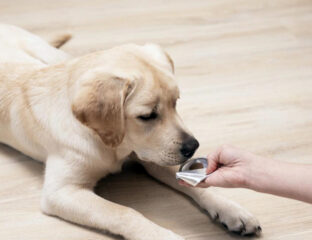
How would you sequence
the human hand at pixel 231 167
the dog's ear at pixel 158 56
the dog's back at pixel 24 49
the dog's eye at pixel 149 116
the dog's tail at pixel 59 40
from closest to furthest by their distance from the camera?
the human hand at pixel 231 167 → the dog's eye at pixel 149 116 → the dog's ear at pixel 158 56 → the dog's back at pixel 24 49 → the dog's tail at pixel 59 40

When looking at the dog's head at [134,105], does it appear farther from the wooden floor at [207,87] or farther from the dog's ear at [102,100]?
the wooden floor at [207,87]

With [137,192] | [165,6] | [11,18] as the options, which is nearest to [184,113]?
[137,192]

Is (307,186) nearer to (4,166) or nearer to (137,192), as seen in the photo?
(137,192)

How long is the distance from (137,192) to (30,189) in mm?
502

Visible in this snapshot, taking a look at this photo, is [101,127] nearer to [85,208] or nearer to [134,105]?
[134,105]

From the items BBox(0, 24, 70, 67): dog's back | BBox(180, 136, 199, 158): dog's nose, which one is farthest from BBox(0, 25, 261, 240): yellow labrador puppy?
BBox(0, 24, 70, 67): dog's back

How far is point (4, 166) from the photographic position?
7.57 ft

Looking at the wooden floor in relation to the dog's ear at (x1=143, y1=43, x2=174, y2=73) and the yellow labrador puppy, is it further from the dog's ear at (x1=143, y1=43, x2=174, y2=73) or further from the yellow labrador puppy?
the dog's ear at (x1=143, y1=43, x2=174, y2=73)

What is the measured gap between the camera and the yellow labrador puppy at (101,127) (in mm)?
1765

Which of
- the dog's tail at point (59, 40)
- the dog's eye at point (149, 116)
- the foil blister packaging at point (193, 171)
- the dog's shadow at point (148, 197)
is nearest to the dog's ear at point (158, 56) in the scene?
the dog's eye at point (149, 116)

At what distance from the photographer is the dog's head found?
1737 mm

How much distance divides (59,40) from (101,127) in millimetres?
1483

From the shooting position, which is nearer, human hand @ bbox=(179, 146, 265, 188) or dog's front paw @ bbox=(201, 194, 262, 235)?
human hand @ bbox=(179, 146, 265, 188)

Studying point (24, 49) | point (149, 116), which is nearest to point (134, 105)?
point (149, 116)
